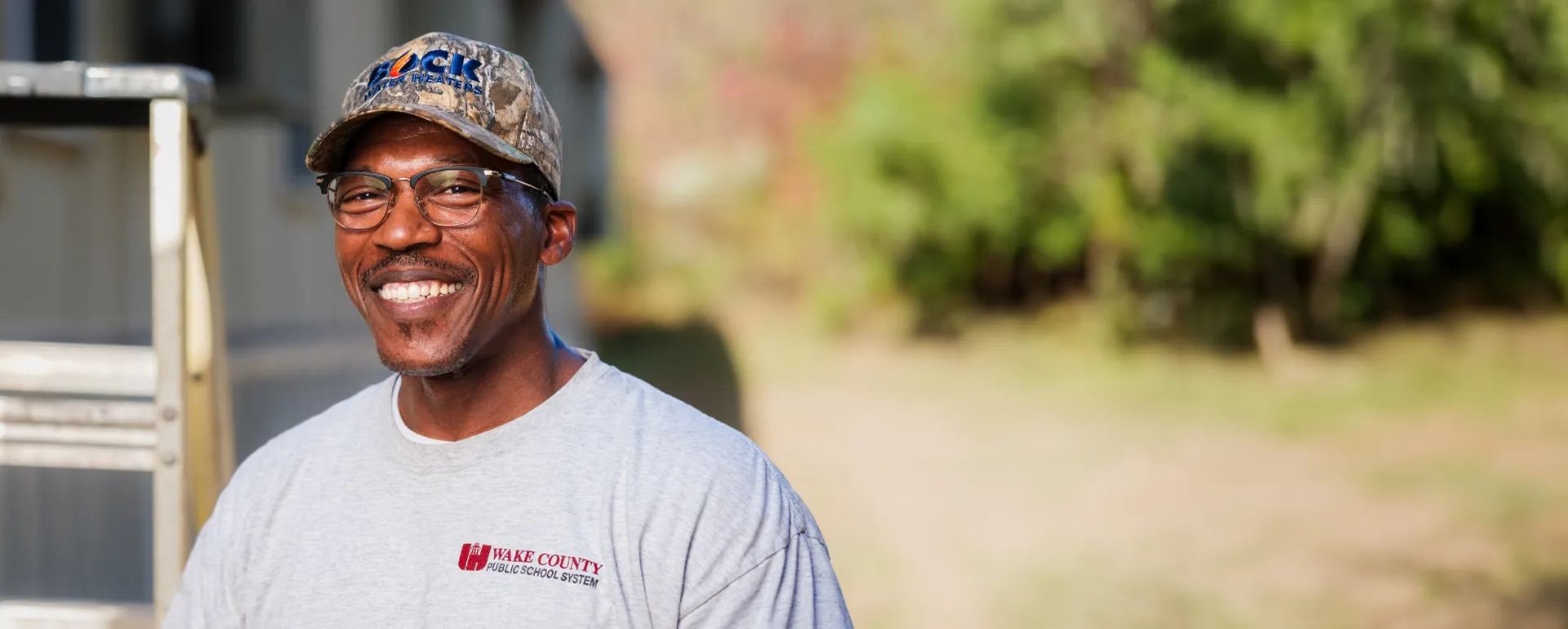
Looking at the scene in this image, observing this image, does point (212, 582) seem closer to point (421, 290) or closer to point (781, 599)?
point (421, 290)

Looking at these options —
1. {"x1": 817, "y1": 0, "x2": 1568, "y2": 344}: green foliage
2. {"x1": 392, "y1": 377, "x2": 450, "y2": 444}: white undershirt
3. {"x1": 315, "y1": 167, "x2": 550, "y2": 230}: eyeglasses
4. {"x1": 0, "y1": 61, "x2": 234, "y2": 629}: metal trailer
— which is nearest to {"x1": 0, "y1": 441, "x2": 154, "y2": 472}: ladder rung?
{"x1": 0, "y1": 61, "x2": 234, "y2": 629}: metal trailer

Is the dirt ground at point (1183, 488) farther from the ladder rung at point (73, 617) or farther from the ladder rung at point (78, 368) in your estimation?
the ladder rung at point (78, 368)

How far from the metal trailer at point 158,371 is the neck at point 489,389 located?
2.03ft

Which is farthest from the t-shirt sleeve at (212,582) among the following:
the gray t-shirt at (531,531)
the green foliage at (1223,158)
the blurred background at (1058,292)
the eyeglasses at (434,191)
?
the green foliage at (1223,158)

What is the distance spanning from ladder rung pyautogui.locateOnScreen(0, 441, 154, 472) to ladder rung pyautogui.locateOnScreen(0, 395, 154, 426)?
0.04 metres

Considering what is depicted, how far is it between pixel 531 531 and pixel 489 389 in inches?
10.0

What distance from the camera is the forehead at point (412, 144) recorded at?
6.46 feet


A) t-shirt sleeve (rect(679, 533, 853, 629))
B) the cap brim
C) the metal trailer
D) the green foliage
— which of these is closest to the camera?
t-shirt sleeve (rect(679, 533, 853, 629))

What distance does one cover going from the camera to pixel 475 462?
193cm

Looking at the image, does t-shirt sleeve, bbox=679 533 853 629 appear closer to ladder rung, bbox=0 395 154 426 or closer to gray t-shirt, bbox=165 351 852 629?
gray t-shirt, bbox=165 351 852 629

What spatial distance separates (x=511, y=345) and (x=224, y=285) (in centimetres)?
458

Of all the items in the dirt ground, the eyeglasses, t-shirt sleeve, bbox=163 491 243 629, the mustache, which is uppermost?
the eyeglasses

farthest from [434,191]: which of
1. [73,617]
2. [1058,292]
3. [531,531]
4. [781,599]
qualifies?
[1058,292]

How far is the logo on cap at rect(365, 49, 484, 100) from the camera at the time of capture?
6.36 feet
